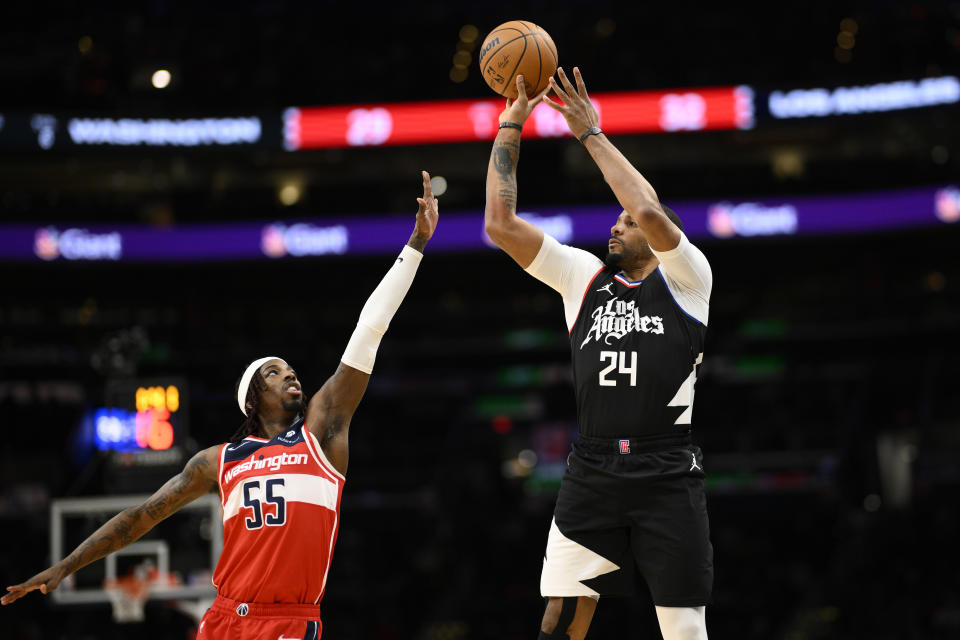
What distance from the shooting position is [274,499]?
5.04 metres

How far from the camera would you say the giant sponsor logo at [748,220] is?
64.6 ft

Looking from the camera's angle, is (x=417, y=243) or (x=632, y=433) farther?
(x=417, y=243)

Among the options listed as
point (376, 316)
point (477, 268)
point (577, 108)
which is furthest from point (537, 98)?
point (477, 268)

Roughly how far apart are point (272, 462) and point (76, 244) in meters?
16.4

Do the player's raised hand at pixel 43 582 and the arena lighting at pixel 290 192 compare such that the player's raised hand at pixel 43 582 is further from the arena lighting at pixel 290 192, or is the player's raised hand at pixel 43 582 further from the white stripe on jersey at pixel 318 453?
the arena lighting at pixel 290 192

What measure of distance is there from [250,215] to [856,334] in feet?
39.8

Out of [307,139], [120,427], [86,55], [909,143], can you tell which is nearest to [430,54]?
[307,139]

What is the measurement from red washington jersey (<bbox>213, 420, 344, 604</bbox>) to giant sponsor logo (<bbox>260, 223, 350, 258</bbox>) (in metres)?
15.4

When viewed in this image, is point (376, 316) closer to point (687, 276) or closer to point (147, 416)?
point (687, 276)

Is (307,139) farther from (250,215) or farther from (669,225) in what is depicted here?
(669,225)

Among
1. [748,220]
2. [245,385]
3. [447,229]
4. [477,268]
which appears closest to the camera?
[245,385]

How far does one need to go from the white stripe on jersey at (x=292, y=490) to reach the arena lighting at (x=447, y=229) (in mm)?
14545

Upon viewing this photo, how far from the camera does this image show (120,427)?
36.6ft

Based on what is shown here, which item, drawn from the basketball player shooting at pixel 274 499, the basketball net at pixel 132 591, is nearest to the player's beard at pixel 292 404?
the basketball player shooting at pixel 274 499
